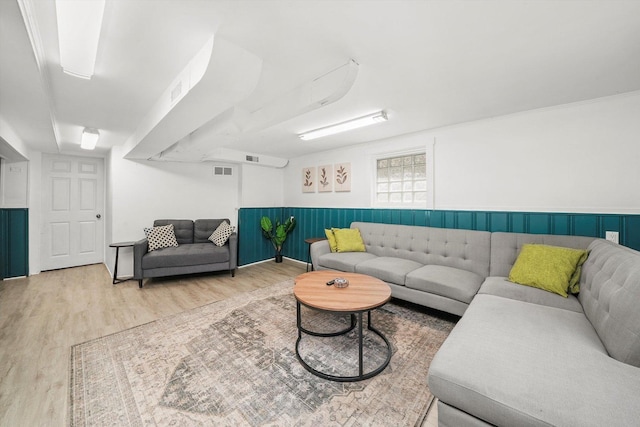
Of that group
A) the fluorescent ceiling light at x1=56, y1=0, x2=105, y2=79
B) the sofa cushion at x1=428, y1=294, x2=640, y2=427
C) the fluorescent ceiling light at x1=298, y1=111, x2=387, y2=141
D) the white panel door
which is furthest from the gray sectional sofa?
the white panel door

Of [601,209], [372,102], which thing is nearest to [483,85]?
[372,102]

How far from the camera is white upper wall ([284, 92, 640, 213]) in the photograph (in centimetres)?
227

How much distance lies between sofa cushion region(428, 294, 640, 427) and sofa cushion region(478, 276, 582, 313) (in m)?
0.35

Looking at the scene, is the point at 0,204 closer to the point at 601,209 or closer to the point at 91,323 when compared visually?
the point at 91,323

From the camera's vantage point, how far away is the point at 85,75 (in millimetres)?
1782

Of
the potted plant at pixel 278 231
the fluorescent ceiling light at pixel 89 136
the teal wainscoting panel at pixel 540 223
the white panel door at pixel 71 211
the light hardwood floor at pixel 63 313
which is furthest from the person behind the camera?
the potted plant at pixel 278 231

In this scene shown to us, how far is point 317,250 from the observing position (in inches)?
147

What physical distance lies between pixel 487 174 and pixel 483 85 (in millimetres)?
1232

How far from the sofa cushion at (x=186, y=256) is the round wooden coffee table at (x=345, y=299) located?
6.93ft

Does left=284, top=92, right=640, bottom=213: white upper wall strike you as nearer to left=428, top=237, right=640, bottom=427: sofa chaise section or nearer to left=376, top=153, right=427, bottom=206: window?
left=376, top=153, right=427, bottom=206: window

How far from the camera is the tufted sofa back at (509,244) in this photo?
2.41 meters

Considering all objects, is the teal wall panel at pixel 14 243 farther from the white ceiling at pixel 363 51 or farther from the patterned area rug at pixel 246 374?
the patterned area rug at pixel 246 374

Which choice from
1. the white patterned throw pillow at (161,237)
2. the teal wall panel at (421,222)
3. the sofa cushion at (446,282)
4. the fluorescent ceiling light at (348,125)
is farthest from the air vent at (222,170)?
the sofa cushion at (446,282)

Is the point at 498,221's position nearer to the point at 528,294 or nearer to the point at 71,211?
the point at 528,294
